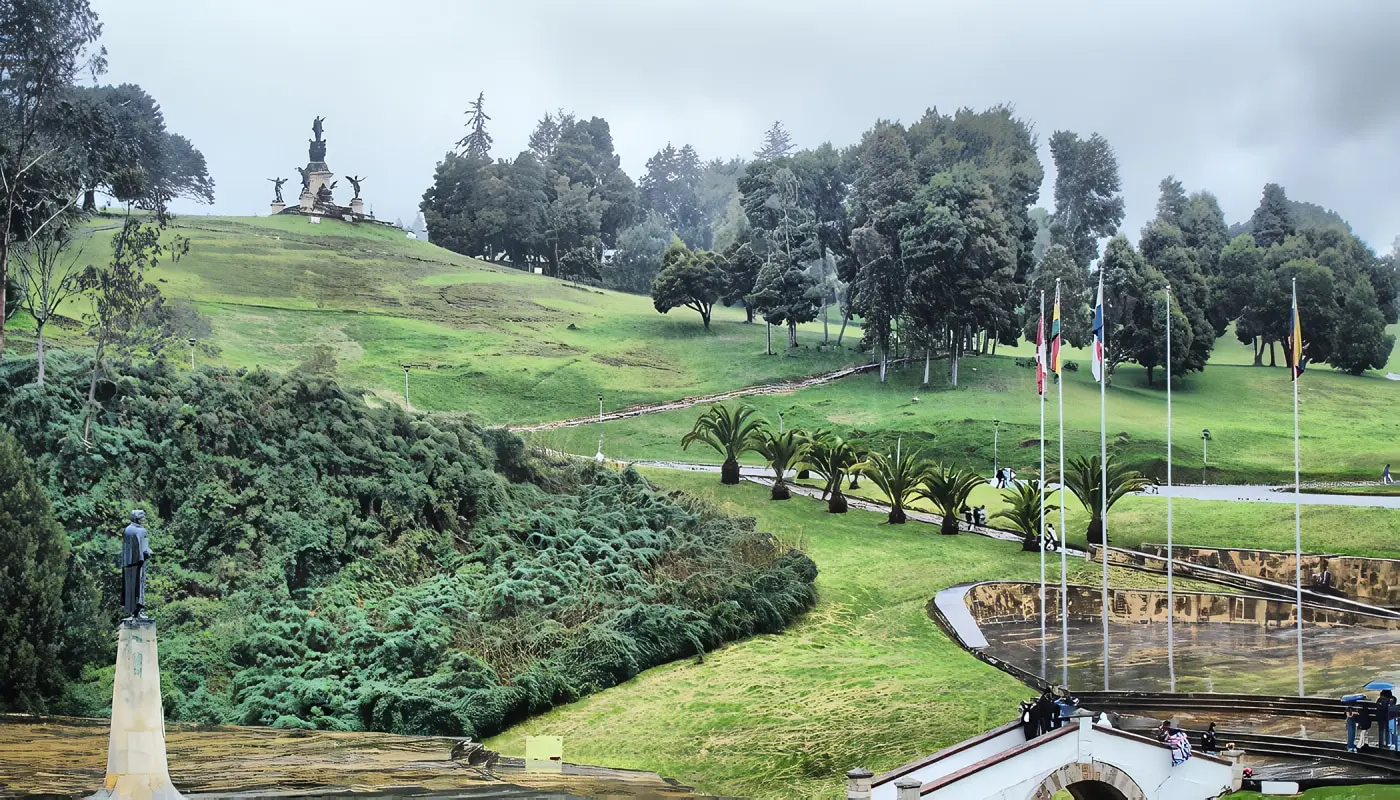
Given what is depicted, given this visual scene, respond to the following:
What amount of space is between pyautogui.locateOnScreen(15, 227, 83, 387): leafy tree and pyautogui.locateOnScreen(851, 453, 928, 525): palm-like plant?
20.6 m

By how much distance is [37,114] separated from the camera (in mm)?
32844

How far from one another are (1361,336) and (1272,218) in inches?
378

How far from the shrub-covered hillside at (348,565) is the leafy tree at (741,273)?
22779mm

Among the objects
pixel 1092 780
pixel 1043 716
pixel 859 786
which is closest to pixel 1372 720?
pixel 1092 780

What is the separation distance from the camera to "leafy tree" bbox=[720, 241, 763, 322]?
5344 centimetres

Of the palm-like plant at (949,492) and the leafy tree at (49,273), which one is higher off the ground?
the leafy tree at (49,273)

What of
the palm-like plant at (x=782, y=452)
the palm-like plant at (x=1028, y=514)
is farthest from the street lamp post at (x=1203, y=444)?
the palm-like plant at (x=782, y=452)

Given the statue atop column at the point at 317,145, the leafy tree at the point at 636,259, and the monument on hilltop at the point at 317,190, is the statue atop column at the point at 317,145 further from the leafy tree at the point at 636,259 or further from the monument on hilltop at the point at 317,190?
the leafy tree at the point at 636,259

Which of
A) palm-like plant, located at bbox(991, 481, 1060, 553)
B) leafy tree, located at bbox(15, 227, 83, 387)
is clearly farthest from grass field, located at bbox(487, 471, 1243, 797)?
leafy tree, located at bbox(15, 227, 83, 387)

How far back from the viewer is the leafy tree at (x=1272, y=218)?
6119 cm

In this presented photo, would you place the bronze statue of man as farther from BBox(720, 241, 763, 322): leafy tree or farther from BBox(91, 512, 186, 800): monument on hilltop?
BBox(720, 241, 763, 322): leafy tree

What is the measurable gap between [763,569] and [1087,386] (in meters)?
27.8

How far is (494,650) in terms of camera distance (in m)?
24.5

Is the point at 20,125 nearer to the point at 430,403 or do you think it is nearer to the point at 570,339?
the point at 430,403
